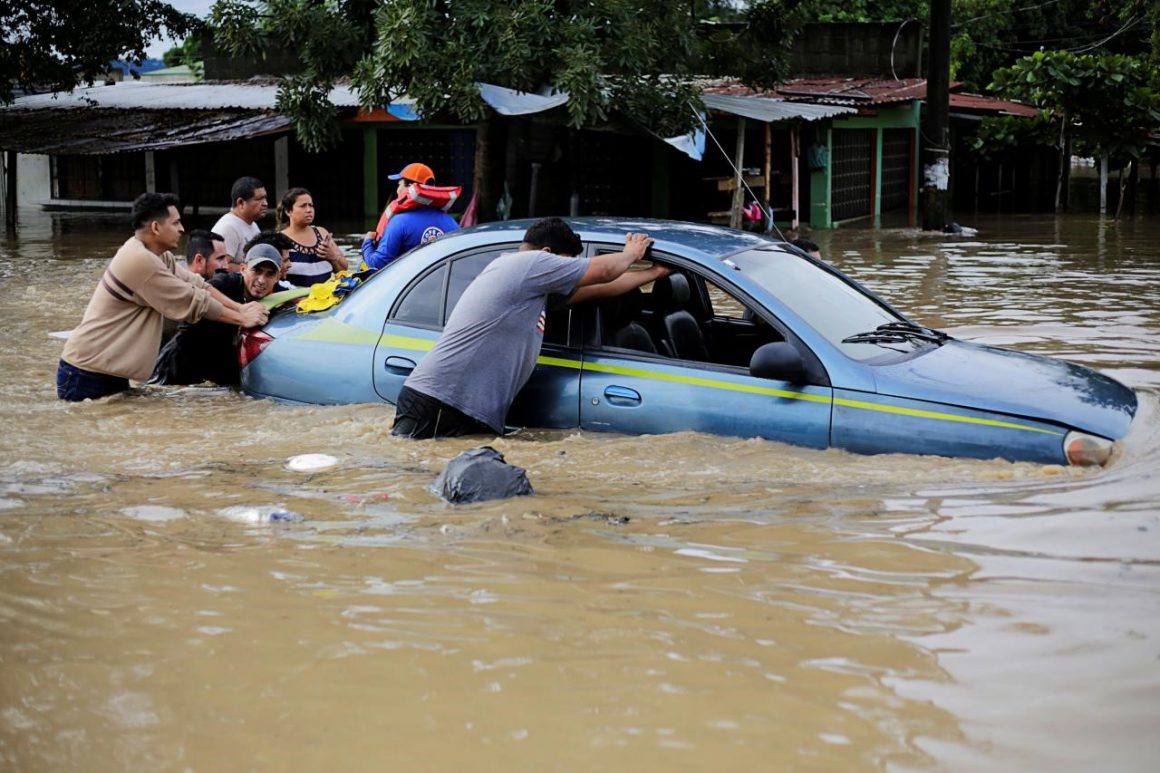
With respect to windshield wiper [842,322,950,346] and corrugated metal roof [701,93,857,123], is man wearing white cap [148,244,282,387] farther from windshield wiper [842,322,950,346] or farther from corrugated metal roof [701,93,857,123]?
corrugated metal roof [701,93,857,123]

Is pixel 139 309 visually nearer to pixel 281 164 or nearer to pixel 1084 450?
pixel 1084 450

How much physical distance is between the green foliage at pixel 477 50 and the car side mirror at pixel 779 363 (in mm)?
9708

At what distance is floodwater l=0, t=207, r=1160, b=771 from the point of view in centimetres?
370

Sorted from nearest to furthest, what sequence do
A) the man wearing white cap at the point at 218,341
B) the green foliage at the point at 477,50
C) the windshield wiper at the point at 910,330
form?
the windshield wiper at the point at 910,330
the man wearing white cap at the point at 218,341
the green foliage at the point at 477,50

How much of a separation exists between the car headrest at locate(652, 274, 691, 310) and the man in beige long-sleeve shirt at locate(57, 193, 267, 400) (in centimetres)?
251

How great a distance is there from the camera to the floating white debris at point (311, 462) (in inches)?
265

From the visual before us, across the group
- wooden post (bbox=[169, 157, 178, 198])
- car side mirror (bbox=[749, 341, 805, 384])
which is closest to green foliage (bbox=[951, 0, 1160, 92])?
wooden post (bbox=[169, 157, 178, 198])

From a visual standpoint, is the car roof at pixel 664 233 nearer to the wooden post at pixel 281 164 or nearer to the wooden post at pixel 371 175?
the wooden post at pixel 371 175

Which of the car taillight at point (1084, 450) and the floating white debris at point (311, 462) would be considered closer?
the car taillight at point (1084, 450)

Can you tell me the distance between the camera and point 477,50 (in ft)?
51.5

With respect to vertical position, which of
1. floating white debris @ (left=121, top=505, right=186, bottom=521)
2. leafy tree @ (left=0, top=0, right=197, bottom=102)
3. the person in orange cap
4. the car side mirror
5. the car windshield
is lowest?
floating white debris @ (left=121, top=505, right=186, bottom=521)

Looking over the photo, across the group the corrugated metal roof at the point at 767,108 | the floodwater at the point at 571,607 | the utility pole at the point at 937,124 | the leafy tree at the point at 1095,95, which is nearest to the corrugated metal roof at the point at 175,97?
the corrugated metal roof at the point at 767,108

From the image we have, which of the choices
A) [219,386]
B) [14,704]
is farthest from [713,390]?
[219,386]

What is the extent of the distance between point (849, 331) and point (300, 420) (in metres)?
3.02
